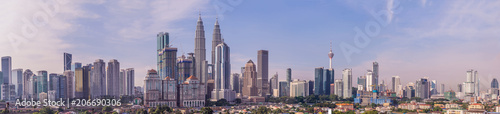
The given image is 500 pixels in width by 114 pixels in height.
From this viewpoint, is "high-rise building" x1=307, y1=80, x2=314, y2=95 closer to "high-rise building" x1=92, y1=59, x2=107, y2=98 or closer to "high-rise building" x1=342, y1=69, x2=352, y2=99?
"high-rise building" x1=342, y1=69, x2=352, y2=99

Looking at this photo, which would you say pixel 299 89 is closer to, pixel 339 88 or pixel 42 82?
pixel 339 88

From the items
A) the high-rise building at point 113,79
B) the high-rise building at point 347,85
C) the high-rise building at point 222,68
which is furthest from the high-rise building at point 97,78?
the high-rise building at point 347,85

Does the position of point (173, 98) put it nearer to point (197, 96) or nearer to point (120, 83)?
point (197, 96)

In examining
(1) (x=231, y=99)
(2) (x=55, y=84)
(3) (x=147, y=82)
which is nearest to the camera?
(3) (x=147, y=82)

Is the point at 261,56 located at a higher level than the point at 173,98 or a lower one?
higher

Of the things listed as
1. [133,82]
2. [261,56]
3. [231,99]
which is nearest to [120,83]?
[133,82]

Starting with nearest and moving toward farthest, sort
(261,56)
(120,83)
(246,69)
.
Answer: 1. (120,83)
2. (246,69)
3. (261,56)
